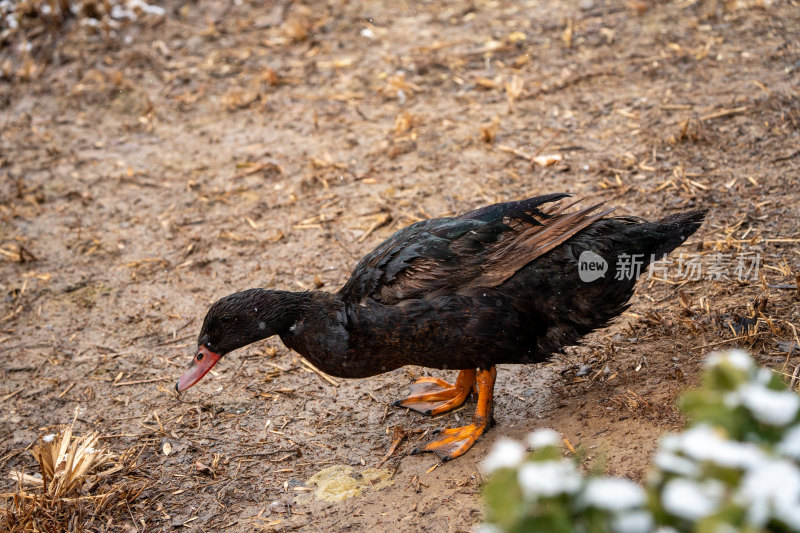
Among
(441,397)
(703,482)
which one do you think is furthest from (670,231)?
(703,482)

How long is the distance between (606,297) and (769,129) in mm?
2756

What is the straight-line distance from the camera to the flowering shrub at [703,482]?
126cm

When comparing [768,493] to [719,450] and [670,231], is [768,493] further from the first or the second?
[670,231]

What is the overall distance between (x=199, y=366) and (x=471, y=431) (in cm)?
144

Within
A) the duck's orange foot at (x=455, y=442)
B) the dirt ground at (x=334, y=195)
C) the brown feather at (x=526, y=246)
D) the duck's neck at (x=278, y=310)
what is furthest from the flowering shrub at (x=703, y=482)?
the duck's neck at (x=278, y=310)

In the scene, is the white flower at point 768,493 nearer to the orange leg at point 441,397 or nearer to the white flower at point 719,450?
the white flower at point 719,450

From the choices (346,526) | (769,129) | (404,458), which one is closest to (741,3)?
(769,129)

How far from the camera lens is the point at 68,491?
11.3 feet

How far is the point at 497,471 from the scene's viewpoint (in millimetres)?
1399

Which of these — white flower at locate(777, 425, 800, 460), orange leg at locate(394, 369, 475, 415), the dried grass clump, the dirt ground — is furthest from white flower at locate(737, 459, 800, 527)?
the dried grass clump

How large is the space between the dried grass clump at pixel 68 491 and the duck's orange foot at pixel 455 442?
1447 millimetres

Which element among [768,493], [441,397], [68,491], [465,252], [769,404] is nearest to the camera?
[768,493]

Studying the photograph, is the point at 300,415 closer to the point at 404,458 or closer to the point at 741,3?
the point at 404,458

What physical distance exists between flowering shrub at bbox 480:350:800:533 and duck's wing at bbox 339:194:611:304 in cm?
207
